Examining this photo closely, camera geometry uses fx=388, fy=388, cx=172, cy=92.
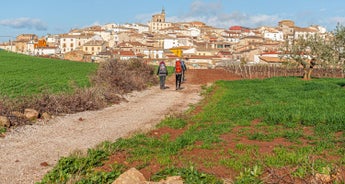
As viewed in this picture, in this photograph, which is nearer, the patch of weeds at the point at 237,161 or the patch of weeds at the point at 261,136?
the patch of weeds at the point at 237,161

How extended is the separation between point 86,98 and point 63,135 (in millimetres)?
5166

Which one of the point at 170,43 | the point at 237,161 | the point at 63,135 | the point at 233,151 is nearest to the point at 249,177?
the point at 237,161

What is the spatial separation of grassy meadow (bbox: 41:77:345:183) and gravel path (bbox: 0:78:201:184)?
1.88ft

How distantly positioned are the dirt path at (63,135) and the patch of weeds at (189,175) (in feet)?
6.85

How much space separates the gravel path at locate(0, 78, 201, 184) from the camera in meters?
7.15

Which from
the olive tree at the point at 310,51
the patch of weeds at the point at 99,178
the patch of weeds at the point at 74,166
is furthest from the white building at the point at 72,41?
the patch of weeds at the point at 99,178

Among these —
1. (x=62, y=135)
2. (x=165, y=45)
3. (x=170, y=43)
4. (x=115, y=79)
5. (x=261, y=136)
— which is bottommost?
(x=62, y=135)

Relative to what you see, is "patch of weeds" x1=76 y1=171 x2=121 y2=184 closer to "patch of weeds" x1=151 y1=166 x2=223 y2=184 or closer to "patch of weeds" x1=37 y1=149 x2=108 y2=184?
"patch of weeds" x1=37 y1=149 x2=108 y2=184

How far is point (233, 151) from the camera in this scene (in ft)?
26.5

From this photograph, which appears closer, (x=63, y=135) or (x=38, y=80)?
(x=63, y=135)

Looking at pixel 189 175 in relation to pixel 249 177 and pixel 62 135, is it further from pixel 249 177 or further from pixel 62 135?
pixel 62 135

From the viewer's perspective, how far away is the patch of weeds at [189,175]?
19.8ft

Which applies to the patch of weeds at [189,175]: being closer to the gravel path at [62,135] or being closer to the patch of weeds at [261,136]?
the gravel path at [62,135]

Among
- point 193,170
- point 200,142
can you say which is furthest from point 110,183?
point 200,142
